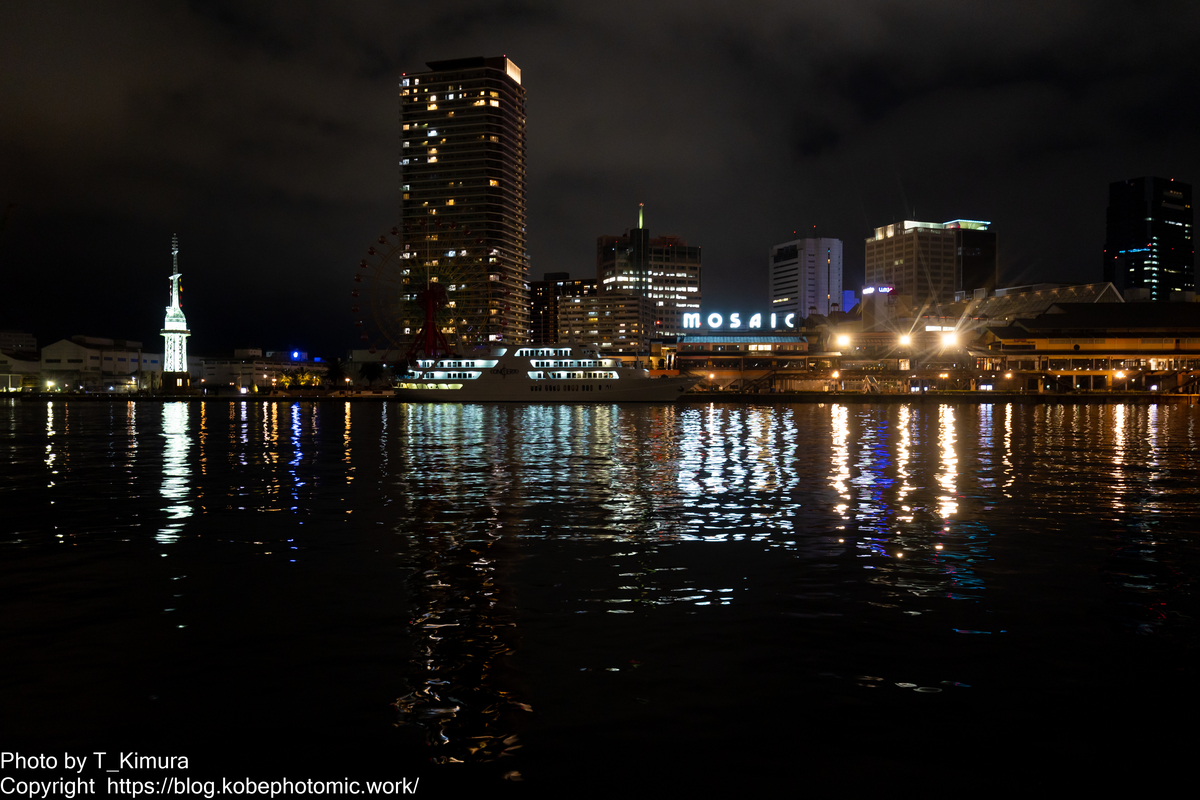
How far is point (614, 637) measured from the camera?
7.98 metres

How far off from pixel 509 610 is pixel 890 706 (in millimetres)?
4377

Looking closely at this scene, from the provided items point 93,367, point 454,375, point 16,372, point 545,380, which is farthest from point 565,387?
point 16,372

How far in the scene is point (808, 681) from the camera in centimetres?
680

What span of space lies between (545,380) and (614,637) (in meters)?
96.1

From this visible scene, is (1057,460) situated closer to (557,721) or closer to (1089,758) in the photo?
(1089,758)

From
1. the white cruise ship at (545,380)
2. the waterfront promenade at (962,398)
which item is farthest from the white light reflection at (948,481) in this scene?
the waterfront promenade at (962,398)

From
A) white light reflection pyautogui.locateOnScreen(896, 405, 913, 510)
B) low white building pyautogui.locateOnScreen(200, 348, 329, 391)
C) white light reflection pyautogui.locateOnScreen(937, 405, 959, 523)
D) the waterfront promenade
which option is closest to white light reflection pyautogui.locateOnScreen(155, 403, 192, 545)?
white light reflection pyautogui.locateOnScreen(896, 405, 913, 510)

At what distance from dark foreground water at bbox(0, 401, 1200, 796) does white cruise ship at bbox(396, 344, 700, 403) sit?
272 feet

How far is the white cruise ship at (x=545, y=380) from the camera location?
102 m

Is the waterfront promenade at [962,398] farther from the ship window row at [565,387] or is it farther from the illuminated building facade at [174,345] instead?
the illuminated building facade at [174,345]

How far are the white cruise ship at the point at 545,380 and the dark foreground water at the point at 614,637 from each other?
83.0 meters

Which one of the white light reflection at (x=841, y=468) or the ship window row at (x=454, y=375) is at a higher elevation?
the ship window row at (x=454, y=375)

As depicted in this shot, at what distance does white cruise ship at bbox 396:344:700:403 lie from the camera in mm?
101688

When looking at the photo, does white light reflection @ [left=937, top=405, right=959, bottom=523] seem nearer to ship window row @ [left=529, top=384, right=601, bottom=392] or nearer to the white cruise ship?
the white cruise ship
